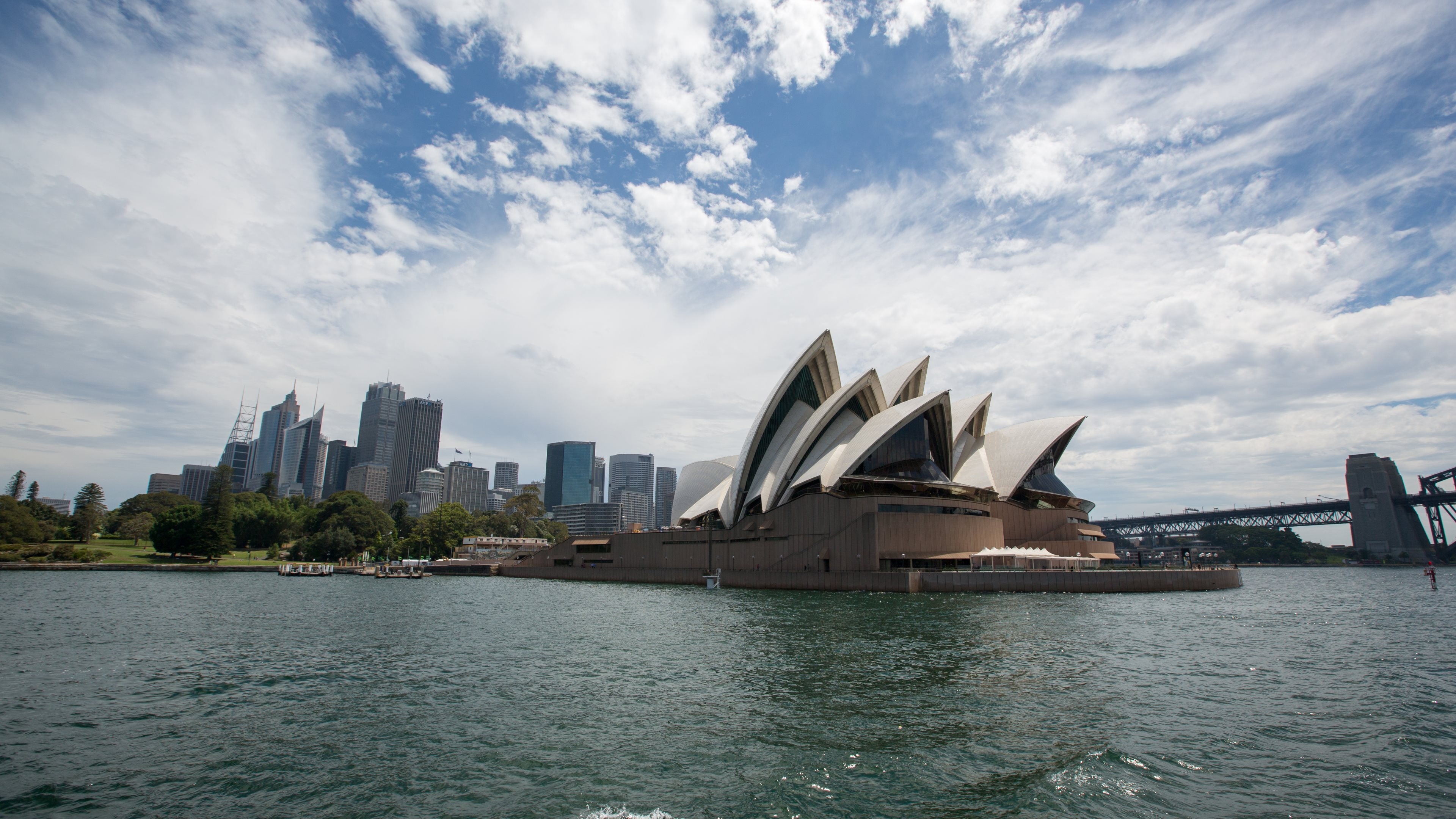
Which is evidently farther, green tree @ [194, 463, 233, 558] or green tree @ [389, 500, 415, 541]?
green tree @ [389, 500, 415, 541]

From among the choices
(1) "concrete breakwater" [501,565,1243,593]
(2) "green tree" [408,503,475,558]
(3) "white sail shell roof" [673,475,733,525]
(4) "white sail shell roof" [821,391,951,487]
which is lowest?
(1) "concrete breakwater" [501,565,1243,593]

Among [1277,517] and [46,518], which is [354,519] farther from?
[1277,517]

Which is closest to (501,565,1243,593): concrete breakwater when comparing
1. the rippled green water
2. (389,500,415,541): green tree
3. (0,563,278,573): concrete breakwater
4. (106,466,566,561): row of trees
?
the rippled green water

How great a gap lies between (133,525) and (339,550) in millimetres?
29071

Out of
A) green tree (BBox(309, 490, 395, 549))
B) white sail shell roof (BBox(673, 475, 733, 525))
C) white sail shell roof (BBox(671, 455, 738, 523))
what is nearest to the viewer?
white sail shell roof (BBox(673, 475, 733, 525))

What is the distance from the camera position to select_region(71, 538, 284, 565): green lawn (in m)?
85.2

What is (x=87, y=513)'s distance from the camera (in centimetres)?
9550

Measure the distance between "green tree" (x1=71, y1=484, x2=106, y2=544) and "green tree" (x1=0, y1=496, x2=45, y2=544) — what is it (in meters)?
12.5

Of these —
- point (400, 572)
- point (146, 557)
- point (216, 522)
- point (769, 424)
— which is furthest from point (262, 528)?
point (769, 424)

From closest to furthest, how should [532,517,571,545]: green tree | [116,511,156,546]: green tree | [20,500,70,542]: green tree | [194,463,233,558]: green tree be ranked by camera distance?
[20,500,70,542]: green tree, [194,463,233,558]: green tree, [116,511,156,546]: green tree, [532,517,571,545]: green tree

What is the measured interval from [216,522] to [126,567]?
11.4 meters

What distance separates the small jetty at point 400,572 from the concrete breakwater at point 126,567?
45.3 feet

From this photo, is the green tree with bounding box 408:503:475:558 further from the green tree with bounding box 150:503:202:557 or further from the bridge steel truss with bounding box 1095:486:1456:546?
the bridge steel truss with bounding box 1095:486:1456:546

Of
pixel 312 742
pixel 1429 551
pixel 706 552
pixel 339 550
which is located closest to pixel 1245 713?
pixel 312 742
